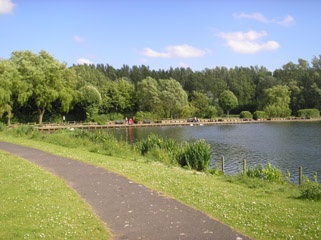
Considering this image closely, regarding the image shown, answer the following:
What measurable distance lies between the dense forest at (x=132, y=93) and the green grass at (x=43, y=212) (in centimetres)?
4020

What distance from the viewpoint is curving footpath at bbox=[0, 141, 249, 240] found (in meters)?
6.84

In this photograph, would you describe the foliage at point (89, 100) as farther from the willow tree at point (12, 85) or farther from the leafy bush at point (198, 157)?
the leafy bush at point (198, 157)

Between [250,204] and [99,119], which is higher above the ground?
[99,119]

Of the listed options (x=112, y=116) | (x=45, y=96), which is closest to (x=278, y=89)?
(x=112, y=116)

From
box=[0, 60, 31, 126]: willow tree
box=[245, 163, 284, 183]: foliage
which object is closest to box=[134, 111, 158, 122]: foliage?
box=[0, 60, 31, 126]: willow tree

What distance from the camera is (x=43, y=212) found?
26.0 feet

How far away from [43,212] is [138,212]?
2.17 metres

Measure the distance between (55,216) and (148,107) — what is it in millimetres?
80058

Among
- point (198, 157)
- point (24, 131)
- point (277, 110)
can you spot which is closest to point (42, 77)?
point (24, 131)

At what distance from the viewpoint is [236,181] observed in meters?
14.2

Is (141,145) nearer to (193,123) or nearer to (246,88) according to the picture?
(193,123)

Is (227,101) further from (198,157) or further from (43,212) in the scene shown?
(43,212)

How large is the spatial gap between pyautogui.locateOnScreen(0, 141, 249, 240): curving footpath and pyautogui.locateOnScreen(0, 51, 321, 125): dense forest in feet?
133

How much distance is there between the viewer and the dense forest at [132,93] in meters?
62.8
